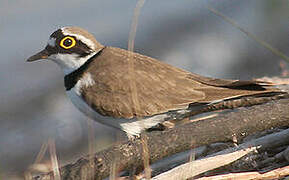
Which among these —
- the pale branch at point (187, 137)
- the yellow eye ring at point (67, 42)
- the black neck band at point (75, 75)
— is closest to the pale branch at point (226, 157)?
the pale branch at point (187, 137)

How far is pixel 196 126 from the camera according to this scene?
4441 mm

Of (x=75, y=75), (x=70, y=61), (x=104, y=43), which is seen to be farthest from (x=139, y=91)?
(x=104, y=43)

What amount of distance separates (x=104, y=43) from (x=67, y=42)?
4.20m

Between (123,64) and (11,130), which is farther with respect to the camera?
(11,130)

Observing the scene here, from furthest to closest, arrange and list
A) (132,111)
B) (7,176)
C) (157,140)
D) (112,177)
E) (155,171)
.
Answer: (7,176) → (132,111) → (155,171) → (157,140) → (112,177)

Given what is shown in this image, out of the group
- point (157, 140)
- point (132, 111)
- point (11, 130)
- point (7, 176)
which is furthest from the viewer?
point (11, 130)

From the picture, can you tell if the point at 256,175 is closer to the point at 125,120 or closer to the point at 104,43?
the point at 125,120

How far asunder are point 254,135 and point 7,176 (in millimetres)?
2593

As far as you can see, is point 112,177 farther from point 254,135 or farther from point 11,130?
point 11,130

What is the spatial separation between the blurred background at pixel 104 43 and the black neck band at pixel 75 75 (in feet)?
5.87

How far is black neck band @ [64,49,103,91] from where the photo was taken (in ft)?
18.3

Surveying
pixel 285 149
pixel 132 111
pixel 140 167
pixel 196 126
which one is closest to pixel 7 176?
pixel 132 111

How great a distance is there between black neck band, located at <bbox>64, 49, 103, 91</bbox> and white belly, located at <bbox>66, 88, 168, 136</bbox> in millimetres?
124

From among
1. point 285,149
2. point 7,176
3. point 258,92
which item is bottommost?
point 7,176
